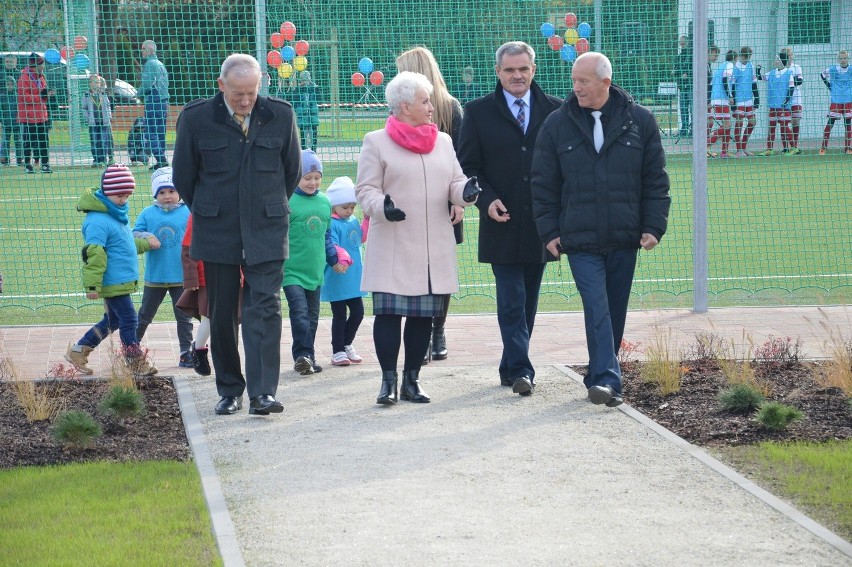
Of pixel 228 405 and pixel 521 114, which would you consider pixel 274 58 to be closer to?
pixel 521 114

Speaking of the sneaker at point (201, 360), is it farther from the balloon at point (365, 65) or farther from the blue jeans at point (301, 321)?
the balloon at point (365, 65)

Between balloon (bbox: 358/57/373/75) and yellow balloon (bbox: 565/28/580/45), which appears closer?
yellow balloon (bbox: 565/28/580/45)

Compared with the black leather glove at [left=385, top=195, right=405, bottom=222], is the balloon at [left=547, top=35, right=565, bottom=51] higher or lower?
higher

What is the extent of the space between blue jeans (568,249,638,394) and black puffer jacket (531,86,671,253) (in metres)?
0.10

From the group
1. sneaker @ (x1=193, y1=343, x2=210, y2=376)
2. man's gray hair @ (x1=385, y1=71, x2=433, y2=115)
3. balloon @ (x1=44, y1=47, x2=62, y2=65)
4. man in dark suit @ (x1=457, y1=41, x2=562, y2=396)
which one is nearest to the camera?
man's gray hair @ (x1=385, y1=71, x2=433, y2=115)

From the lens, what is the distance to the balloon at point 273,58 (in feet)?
45.8

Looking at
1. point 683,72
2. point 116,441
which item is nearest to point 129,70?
point 683,72

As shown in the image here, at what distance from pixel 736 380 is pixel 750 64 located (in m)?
7.66

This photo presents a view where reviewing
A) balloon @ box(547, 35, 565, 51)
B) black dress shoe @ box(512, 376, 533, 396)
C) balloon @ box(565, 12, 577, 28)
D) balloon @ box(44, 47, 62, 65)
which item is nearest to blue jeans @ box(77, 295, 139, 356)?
black dress shoe @ box(512, 376, 533, 396)

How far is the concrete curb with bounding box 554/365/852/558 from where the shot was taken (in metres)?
5.18

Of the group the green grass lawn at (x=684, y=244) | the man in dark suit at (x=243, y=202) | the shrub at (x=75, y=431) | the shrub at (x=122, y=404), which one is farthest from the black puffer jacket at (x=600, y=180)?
the shrub at (x=75, y=431)

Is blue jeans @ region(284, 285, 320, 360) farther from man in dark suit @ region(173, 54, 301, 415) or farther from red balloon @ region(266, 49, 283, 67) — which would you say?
red balloon @ region(266, 49, 283, 67)

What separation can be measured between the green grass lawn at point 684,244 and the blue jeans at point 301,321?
213cm

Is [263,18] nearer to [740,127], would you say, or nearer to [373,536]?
[740,127]
